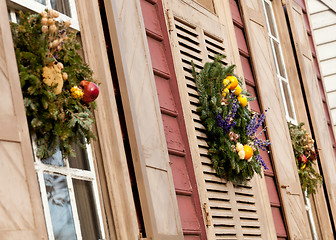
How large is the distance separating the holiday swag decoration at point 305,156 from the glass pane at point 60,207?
12.1 ft

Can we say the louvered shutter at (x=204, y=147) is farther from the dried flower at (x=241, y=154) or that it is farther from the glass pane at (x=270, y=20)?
the glass pane at (x=270, y=20)

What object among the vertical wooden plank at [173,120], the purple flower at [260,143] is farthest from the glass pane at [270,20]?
the vertical wooden plank at [173,120]

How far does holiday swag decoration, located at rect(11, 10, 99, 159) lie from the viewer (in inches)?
139

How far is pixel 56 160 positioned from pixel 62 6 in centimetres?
90

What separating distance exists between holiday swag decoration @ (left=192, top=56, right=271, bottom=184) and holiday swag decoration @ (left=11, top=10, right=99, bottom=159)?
5.24ft

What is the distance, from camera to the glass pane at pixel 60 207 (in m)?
3.56

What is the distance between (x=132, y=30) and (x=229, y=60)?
4.90ft

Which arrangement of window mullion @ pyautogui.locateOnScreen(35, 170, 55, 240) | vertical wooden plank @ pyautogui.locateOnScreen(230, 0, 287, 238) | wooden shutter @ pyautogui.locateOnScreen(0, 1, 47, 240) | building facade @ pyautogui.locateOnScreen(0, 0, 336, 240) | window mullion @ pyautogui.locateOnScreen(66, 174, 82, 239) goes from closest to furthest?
wooden shutter @ pyautogui.locateOnScreen(0, 1, 47, 240) < building facade @ pyautogui.locateOnScreen(0, 0, 336, 240) < window mullion @ pyautogui.locateOnScreen(35, 170, 55, 240) < window mullion @ pyautogui.locateOnScreen(66, 174, 82, 239) < vertical wooden plank @ pyautogui.locateOnScreen(230, 0, 287, 238)

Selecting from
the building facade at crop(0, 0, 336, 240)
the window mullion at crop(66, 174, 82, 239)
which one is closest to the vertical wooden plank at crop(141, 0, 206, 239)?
the building facade at crop(0, 0, 336, 240)

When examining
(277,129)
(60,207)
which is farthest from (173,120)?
(277,129)

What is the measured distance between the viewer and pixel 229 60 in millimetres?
5938

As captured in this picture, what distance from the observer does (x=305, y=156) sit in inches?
282

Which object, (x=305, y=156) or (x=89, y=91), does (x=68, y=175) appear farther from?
(x=305, y=156)

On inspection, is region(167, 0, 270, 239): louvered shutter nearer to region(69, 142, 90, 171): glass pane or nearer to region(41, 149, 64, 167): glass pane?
region(69, 142, 90, 171): glass pane
